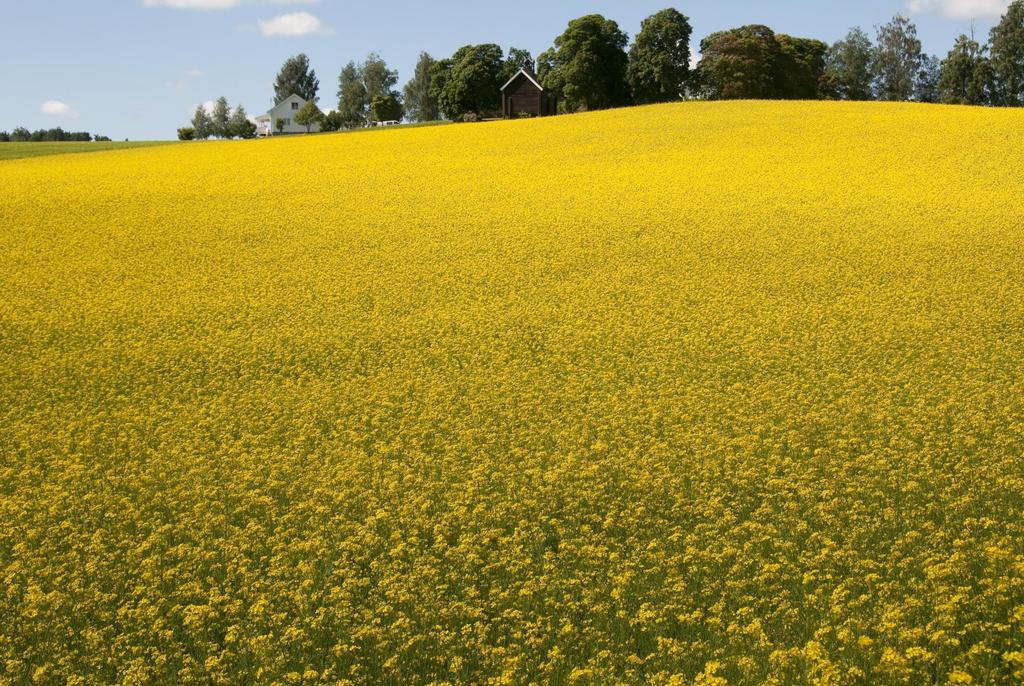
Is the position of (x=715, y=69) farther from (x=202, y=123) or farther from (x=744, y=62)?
(x=202, y=123)

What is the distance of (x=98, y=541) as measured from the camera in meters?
7.91

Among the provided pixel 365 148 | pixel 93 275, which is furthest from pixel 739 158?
pixel 93 275

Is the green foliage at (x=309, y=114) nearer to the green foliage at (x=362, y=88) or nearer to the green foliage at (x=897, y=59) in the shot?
the green foliage at (x=362, y=88)

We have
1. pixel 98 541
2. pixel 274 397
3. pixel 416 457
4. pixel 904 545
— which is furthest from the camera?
pixel 274 397

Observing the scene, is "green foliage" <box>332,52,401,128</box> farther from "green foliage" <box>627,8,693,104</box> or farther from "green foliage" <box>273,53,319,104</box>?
"green foliage" <box>627,8,693,104</box>

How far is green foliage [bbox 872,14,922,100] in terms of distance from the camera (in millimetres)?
86875

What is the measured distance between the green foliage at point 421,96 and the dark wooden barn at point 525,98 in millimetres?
41872

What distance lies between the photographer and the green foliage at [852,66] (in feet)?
285

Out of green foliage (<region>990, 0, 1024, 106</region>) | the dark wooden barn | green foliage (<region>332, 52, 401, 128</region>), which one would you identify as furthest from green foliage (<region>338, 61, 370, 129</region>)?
green foliage (<region>990, 0, 1024, 106</region>)

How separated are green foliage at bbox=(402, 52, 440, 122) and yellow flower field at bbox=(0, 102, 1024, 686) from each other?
90.6 m

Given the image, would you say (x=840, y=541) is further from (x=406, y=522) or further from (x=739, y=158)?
(x=739, y=158)

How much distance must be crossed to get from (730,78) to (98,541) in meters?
63.1

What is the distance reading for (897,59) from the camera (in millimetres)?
87062

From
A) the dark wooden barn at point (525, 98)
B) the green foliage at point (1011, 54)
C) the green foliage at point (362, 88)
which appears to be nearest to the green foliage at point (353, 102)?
the green foliage at point (362, 88)
